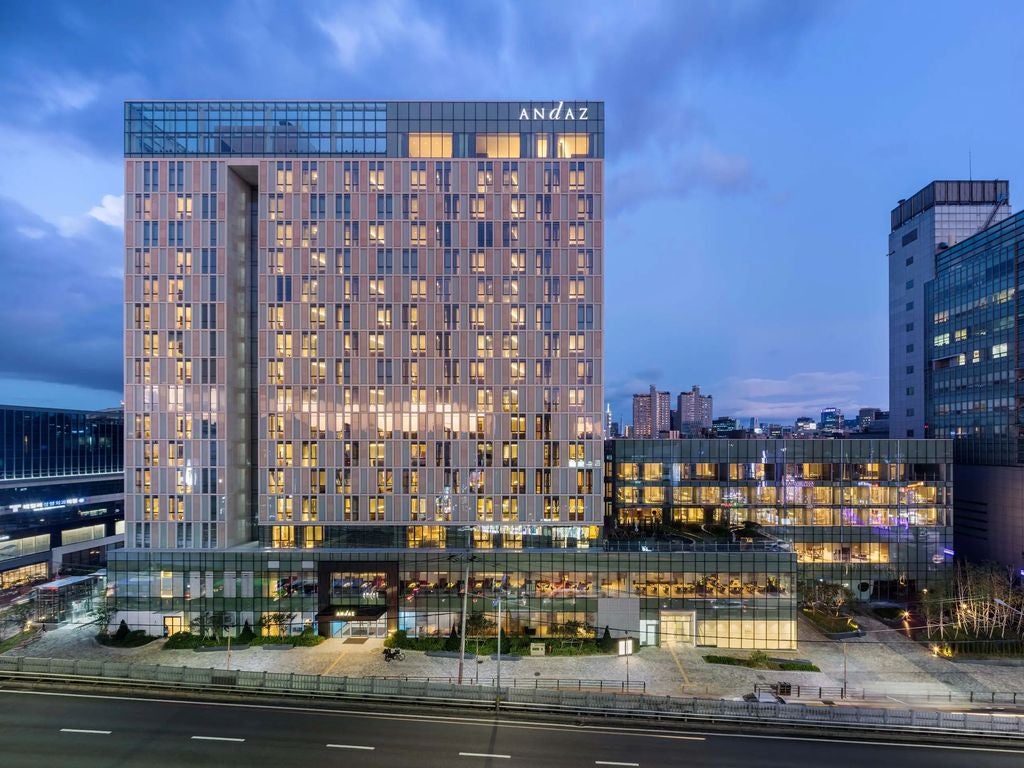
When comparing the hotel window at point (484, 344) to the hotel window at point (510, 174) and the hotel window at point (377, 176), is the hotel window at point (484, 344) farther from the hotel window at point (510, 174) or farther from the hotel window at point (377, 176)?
the hotel window at point (377, 176)

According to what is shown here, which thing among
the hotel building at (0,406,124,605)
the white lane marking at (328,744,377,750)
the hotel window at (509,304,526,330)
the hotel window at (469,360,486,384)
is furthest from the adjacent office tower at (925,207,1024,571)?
the hotel building at (0,406,124,605)

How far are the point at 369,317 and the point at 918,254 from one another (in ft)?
286

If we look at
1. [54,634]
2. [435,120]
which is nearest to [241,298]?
[435,120]

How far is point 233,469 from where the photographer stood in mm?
60406

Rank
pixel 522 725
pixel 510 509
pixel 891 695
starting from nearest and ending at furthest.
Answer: pixel 522 725 → pixel 891 695 → pixel 510 509

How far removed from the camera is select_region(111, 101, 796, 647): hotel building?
58594 mm

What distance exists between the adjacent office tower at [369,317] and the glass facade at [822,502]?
13991 mm

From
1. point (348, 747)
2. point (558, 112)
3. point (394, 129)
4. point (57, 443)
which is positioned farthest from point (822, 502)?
point (57, 443)

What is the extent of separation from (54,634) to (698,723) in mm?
62797

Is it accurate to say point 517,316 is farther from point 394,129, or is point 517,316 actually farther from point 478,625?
point 478,625

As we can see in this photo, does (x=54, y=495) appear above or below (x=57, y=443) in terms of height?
below

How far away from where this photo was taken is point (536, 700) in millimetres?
→ 35625

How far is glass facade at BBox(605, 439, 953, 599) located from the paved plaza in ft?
46.8

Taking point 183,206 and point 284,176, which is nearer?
point 183,206
